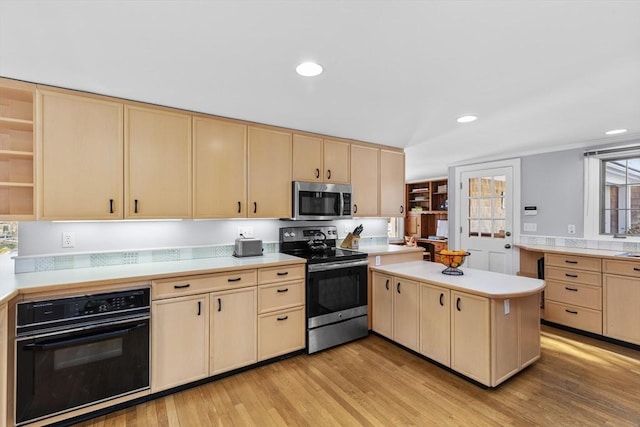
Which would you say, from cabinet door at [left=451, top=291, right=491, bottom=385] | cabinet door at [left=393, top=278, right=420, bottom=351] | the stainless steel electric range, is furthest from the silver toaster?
cabinet door at [left=451, top=291, right=491, bottom=385]

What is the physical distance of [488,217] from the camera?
4.76 m

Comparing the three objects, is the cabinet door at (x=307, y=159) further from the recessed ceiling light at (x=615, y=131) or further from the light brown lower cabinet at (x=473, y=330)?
the recessed ceiling light at (x=615, y=131)

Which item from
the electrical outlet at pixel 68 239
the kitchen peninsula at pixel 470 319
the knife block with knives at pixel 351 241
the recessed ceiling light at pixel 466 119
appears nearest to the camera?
the kitchen peninsula at pixel 470 319

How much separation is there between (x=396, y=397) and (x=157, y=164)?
8.60ft

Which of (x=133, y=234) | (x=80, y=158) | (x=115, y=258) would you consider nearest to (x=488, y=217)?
(x=133, y=234)

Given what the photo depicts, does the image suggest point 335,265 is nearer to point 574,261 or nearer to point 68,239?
point 68,239

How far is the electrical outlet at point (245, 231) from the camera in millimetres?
3223

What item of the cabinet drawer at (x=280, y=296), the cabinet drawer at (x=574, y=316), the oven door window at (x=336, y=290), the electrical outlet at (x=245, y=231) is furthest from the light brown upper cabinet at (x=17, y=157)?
the cabinet drawer at (x=574, y=316)

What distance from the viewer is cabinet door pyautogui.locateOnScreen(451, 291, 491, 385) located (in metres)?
2.31

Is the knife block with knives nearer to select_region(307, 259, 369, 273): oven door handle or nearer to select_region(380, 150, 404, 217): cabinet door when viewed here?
select_region(307, 259, 369, 273): oven door handle

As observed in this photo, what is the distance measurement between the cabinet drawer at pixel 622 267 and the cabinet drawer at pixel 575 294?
24cm

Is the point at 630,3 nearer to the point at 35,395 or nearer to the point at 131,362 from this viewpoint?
the point at 131,362

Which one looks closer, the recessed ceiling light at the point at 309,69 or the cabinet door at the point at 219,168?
the recessed ceiling light at the point at 309,69

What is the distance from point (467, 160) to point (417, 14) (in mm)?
4107
